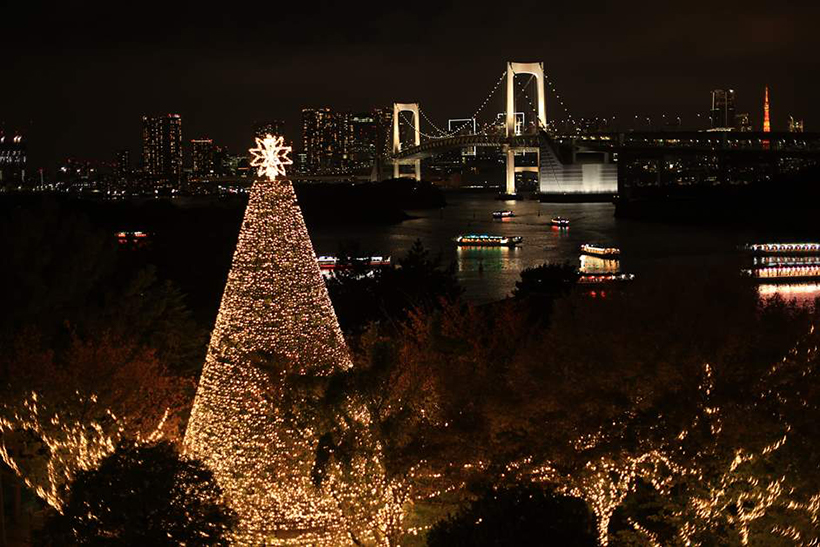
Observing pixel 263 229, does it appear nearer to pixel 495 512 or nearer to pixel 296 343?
pixel 296 343

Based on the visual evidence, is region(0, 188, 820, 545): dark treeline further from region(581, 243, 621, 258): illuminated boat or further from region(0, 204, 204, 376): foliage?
region(581, 243, 621, 258): illuminated boat

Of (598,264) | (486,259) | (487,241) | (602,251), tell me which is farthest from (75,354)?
(487,241)

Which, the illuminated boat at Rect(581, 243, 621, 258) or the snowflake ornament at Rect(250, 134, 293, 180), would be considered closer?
the snowflake ornament at Rect(250, 134, 293, 180)

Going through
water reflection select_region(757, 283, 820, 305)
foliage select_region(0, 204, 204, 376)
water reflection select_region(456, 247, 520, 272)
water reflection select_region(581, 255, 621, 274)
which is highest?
foliage select_region(0, 204, 204, 376)

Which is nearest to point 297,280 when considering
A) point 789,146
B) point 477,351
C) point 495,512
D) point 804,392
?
point 495,512

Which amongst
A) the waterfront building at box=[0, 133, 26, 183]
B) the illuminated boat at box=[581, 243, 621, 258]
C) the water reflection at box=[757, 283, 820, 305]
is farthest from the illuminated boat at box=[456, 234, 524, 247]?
the waterfront building at box=[0, 133, 26, 183]

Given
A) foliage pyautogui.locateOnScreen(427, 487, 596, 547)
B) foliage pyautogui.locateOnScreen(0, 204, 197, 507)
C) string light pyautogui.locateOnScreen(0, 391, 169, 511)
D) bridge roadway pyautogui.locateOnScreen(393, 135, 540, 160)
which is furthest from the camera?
bridge roadway pyautogui.locateOnScreen(393, 135, 540, 160)

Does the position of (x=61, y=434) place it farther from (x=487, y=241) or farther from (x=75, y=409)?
(x=487, y=241)
